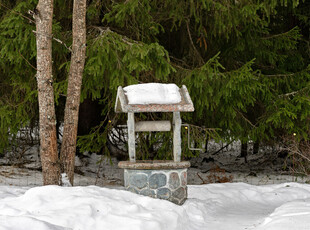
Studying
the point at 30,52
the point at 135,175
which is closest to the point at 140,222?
the point at 135,175

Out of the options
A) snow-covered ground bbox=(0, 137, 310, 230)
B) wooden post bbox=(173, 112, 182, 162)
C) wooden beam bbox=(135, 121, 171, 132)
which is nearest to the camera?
snow-covered ground bbox=(0, 137, 310, 230)

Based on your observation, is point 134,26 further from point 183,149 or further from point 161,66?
point 183,149

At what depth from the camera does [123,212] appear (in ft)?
18.4

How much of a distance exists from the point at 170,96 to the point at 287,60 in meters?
6.28

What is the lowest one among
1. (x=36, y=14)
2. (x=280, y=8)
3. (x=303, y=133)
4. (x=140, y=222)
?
(x=140, y=222)

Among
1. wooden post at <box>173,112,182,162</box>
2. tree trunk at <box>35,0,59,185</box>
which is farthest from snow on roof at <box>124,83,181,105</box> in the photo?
tree trunk at <box>35,0,59,185</box>

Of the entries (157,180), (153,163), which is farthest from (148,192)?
(153,163)

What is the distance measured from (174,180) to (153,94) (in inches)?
56.8

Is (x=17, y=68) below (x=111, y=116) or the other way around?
the other way around

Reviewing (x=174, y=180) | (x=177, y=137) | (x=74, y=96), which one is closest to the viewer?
(x=174, y=180)

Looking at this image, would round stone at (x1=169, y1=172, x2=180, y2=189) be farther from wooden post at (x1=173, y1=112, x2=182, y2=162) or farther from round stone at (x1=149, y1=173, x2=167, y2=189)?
wooden post at (x1=173, y1=112, x2=182, y2=162)

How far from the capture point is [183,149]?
964 centimetres

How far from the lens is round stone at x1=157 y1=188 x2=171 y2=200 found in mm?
6801

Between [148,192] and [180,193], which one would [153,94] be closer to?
[148,192]
